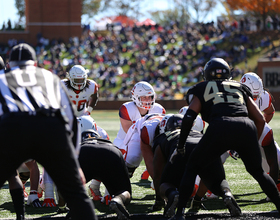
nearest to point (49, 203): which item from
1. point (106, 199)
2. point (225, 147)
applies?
point (106, 199)

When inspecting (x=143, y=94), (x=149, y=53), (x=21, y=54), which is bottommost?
(x=149, y=53)

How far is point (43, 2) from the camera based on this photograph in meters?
40.2

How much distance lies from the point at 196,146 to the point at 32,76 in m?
1.76

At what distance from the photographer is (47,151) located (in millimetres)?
3023

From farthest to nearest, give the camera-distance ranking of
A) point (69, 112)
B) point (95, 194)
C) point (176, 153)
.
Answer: point (95, 194)
point (176, 153)
point (69, 112)

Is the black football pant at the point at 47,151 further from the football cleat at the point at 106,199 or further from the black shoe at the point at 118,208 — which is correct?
the football cleat at the point at 106,199

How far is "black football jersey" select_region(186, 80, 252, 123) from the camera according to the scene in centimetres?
424

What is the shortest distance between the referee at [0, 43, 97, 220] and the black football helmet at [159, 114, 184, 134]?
1924 millimetres

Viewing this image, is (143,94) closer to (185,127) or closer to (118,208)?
(185,127)

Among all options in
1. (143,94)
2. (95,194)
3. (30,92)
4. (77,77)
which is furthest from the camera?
(77,77)

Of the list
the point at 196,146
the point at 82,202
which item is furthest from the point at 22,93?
the point at 196,146

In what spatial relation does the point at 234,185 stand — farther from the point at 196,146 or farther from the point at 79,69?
the point at 79,69

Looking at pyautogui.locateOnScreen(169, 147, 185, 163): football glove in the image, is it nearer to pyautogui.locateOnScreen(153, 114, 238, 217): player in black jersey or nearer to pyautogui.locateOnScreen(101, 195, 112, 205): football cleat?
pyautogui.locateOnScreen(153, 114, 238, 217): player in black jersey

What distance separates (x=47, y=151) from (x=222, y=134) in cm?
179
